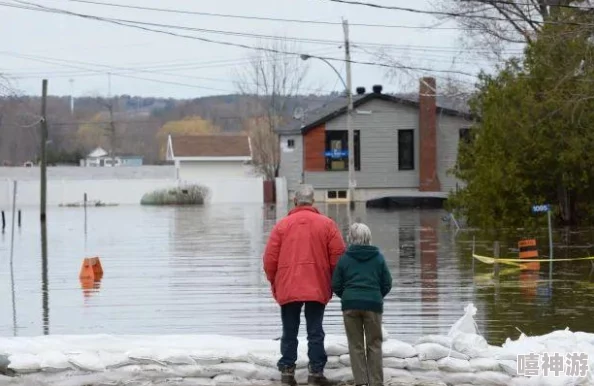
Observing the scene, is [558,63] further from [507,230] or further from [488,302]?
[488,302]

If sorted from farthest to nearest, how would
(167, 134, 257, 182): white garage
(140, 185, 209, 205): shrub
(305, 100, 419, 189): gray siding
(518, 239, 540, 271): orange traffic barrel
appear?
(167, 134, 257, 182): white garage
(140, 185, 209, 205): shrub
(305, 100, 419, 189): gray siding
(518, 239, 540, 271): orange traffic barrel

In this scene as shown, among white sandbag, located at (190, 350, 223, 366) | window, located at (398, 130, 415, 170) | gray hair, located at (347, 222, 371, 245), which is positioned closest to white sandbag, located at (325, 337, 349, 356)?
white sandbag, located at (190, 350, 223, 366)

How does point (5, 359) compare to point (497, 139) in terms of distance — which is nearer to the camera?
point (5, 359)

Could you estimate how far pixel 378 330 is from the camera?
30.5ft

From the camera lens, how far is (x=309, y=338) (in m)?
9.64

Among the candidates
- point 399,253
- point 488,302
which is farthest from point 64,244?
point 488,302

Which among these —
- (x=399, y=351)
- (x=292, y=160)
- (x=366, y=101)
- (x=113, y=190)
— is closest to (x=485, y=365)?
(x=399, y=351)

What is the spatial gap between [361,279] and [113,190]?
220ft

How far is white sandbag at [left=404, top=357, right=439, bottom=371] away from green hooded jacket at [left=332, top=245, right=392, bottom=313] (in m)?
0.72

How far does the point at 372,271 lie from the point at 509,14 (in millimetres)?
34177

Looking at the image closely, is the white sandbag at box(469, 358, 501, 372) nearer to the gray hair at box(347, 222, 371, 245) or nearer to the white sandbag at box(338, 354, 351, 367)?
the white sandbag at box(338, 354, 351, 367)

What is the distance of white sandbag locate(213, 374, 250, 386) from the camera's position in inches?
378

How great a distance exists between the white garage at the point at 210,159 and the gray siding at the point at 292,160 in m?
19.0

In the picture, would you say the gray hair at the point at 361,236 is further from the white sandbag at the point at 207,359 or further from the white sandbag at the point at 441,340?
the white sandbag at the point at 207,359
